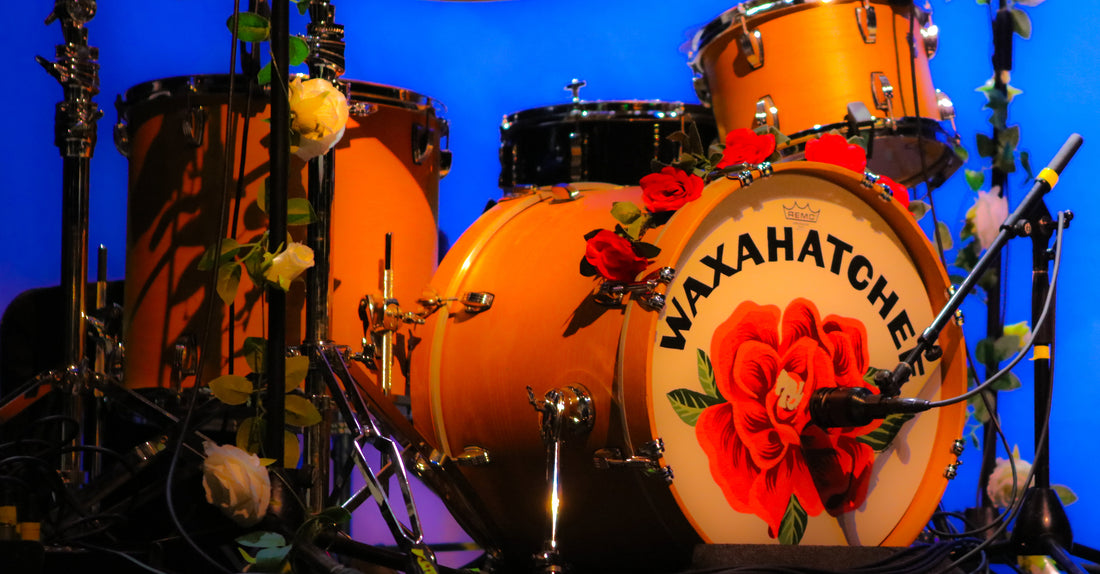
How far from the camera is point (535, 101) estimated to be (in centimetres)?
322

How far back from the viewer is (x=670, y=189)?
5.37 ft

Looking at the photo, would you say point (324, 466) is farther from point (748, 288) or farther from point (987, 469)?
point (987, 469)

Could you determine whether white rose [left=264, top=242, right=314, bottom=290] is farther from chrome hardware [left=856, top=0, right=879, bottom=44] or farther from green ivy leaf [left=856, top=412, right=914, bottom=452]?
chrome hardware [left=856, top=0, right=879, bottom=44]

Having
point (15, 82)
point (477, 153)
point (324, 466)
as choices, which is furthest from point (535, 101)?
point (324, 466)

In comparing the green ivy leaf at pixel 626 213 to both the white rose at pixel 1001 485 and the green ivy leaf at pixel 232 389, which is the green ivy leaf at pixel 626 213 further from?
the white rose at pixel 1001 485

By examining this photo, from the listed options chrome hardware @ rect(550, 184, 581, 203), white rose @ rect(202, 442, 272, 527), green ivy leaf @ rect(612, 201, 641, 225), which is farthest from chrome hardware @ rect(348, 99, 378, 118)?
white rose @ rect(202, 442, 272, 527)

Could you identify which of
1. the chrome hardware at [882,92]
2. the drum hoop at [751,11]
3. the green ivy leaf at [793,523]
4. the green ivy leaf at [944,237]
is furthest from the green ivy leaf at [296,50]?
the green ivy leaf at [944,237]

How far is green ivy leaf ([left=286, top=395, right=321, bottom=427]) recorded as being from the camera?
1663 millimetres

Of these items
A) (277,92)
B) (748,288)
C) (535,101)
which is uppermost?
(535,101)

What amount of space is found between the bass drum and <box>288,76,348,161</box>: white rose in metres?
0.42

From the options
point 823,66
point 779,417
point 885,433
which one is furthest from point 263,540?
point 823,66

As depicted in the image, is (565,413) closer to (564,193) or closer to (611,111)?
(564,193)

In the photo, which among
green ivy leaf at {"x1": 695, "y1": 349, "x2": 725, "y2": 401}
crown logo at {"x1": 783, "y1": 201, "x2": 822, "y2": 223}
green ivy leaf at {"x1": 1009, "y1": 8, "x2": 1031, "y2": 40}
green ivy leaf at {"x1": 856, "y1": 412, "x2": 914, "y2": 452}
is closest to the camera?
green ivy leaf at {"x1": 695, "y1": 349, "x2": 725, "y2": 401}

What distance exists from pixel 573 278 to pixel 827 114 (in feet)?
3.02
